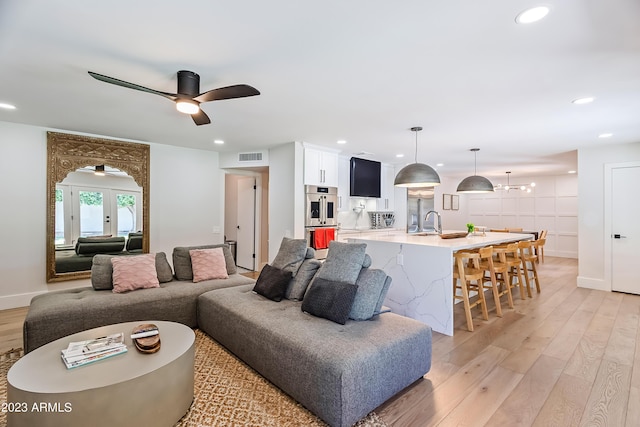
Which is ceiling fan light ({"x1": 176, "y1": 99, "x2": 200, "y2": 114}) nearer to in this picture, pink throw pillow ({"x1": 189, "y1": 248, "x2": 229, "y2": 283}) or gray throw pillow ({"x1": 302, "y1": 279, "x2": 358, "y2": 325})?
gray throw pillow ({"x1": 302, "y1": 279, "x2": 358, "y2": 325})

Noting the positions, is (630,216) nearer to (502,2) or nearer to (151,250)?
(502,2)

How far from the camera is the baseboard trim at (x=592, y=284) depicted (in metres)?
5.19

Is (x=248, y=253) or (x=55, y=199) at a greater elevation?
(x=55, y=199)

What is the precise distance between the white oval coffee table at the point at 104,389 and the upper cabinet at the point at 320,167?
3749 mm

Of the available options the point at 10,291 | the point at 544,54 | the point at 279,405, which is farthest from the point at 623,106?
the point at 10,291

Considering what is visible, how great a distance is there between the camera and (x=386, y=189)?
24.4ft

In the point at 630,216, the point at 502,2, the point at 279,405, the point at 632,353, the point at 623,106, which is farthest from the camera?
the point at 630,216

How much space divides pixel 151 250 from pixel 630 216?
819 cm

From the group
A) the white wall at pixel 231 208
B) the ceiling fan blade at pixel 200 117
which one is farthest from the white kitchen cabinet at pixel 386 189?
the ceiling fan blade at pixel 200 117

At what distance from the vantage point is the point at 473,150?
18.6ft

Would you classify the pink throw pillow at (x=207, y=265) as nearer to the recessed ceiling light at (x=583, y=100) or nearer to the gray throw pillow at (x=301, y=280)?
the gray throw pillow at (x=301, y=280)

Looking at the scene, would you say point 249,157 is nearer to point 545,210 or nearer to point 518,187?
point 518,187

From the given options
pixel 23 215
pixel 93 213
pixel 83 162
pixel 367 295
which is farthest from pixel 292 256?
pixel 23 215

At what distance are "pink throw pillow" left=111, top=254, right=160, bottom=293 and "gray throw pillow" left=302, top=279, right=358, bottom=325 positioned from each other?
2.06m
